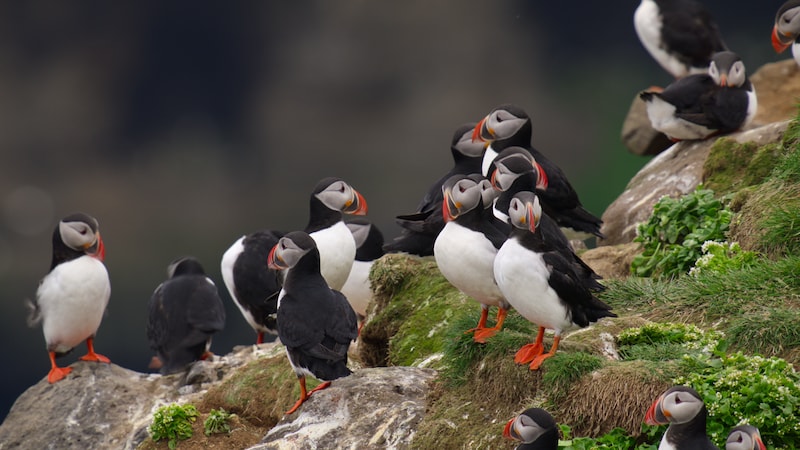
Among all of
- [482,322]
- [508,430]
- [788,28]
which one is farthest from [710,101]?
[508,430]

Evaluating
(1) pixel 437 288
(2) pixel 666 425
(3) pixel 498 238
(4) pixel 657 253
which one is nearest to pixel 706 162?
(4) pixel 657 253

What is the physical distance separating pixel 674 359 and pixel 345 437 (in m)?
1.96

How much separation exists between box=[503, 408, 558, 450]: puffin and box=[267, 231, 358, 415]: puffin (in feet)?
4.68

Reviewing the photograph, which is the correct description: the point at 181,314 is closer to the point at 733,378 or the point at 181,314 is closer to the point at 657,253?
the point at 657,253

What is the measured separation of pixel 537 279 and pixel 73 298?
4.72 metres

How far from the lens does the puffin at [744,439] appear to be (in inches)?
215

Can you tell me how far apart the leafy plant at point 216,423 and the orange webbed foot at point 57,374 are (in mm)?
2104

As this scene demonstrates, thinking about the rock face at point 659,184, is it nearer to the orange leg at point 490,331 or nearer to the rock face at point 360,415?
the orange leg at point 490,331

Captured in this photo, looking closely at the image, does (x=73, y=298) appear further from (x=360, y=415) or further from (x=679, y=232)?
(x=679, y=232)

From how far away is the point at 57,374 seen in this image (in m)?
9.76

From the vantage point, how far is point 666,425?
6.07 meters

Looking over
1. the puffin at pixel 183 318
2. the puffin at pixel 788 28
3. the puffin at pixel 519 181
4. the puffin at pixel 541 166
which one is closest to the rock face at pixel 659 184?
the puffin at pixel 788 28

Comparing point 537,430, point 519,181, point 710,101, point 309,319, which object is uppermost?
point 519,181

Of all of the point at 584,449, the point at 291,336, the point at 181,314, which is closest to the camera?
the point at 584,449
